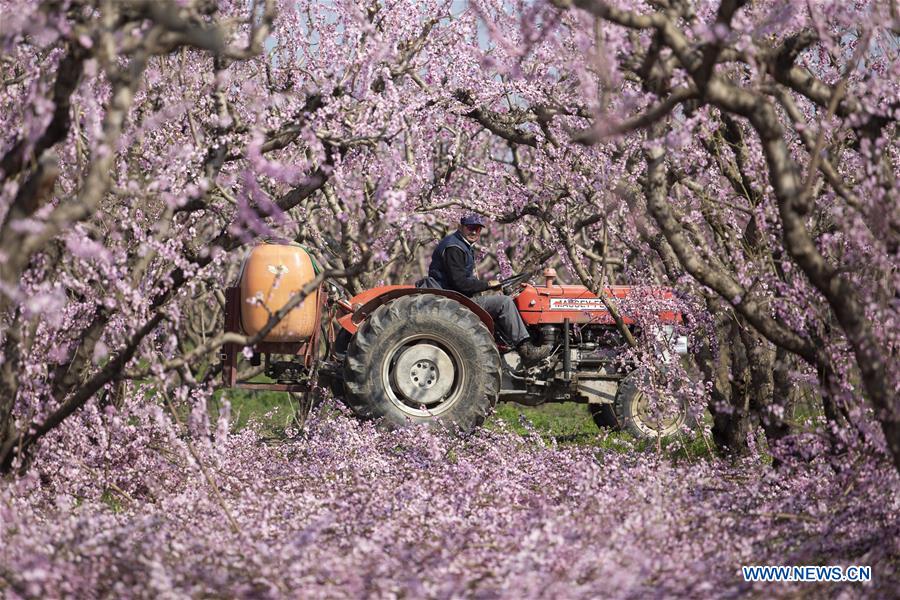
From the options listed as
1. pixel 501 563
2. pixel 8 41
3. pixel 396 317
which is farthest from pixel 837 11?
pixel 396 317

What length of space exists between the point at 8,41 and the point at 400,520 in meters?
2.79

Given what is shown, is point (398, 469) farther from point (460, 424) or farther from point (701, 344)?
point (701, 344)

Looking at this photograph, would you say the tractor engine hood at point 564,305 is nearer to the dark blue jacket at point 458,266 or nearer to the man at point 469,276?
the man at point 469,276

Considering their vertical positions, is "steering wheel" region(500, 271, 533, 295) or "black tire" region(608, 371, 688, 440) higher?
"steering wheel" region(500, 271, 533, 295)

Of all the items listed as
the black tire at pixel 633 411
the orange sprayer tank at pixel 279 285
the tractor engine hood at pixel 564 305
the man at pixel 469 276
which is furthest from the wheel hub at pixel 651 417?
the orange sprayer tank at pixel 279 285

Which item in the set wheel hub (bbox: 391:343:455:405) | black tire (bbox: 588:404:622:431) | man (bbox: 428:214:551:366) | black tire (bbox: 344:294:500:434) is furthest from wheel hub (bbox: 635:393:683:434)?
wheel hub (bbox: 391:343:455:405)

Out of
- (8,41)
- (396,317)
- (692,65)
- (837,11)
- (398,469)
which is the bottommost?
(398,469)

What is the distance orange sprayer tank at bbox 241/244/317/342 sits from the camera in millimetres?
7602

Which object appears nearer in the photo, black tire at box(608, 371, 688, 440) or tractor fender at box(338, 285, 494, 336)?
tractor fender at box(338, 285, 494, 336)

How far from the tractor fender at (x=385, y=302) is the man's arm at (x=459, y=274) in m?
0.10

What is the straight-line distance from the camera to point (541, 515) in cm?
537

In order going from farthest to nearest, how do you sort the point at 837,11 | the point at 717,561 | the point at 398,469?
the point at 398,469 < the point at 837,11 < the point at 717,561

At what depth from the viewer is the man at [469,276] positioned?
9.24 metres

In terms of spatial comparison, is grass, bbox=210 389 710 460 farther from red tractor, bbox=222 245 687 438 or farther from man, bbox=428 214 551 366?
man, bbox=428 214 551 366
